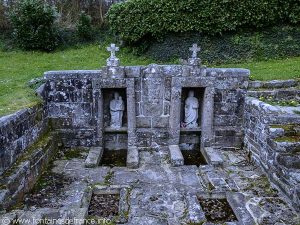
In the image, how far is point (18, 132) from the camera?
6520mm

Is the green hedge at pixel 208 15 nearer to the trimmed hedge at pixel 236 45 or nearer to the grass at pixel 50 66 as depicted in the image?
Answer: the trimmed hedge at pixel 236 45

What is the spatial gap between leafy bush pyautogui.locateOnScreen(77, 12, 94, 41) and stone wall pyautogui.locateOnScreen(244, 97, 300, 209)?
9.62 metres

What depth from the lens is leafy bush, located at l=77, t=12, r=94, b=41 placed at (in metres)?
15.6

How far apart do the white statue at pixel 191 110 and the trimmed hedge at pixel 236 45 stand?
16.0 feet

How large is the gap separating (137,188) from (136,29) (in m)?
8.94

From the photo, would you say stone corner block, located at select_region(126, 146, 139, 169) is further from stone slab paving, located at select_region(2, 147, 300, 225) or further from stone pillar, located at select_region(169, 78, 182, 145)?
stone pillar, located at select_region(169, 78, 182, 145)

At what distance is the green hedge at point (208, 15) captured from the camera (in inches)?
527

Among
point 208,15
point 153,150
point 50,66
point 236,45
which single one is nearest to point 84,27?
point 50,66

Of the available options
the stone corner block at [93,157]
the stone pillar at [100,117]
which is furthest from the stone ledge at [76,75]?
the stone corner block at [93,157]

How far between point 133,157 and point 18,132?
112 inches

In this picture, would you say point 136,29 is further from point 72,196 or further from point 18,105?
point 72,196

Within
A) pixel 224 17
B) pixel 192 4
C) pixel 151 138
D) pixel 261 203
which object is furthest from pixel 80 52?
pixel 261 203

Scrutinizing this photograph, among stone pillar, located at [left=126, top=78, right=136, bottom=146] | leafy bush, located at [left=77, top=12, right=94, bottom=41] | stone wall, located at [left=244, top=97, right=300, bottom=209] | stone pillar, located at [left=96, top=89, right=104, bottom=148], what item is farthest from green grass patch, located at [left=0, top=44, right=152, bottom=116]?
stone wall, located at [left=244, top=97, right=300, bottom=209]

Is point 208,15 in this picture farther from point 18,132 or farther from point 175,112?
point 18,132
